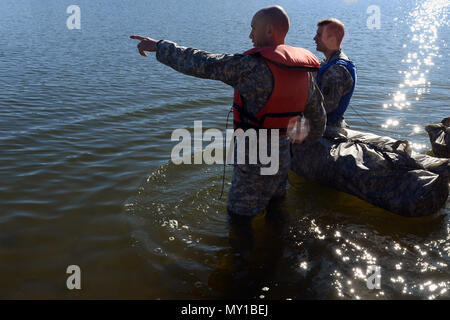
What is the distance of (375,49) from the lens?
22047 mm

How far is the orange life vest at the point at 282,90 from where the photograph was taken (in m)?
3.88

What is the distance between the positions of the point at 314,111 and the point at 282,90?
71cm

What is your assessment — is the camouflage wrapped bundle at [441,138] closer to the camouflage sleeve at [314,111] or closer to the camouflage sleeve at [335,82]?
the camouflage sleeve at [335,82]

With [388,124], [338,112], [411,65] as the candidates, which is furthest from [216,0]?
[338,112]

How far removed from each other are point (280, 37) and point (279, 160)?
1397 mm

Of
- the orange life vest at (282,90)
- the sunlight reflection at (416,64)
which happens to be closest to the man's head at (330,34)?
the orange life vest at (282,90)

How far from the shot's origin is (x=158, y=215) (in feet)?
18.8

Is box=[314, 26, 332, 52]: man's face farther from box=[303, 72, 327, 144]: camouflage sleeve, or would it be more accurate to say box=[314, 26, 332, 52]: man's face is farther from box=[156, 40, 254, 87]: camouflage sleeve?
box=[156, 40, 254, 87]: camouflage sleeve

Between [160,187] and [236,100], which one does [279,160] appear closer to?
[236,100]

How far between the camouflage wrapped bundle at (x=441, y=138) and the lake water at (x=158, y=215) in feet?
3.26

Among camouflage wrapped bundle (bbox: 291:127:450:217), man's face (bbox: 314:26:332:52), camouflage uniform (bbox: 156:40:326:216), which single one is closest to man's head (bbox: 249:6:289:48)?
camouflage uniform (bbox: 156:40:326:216)

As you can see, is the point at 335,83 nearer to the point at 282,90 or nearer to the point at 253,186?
the point at 282,90

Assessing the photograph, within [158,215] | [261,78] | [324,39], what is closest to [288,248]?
[158,215]

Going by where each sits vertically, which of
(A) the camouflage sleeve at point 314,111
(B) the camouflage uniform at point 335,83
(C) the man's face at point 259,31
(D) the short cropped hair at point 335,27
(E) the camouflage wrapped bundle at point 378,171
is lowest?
(E) the camouflage wrapped bundle at point 378,171
